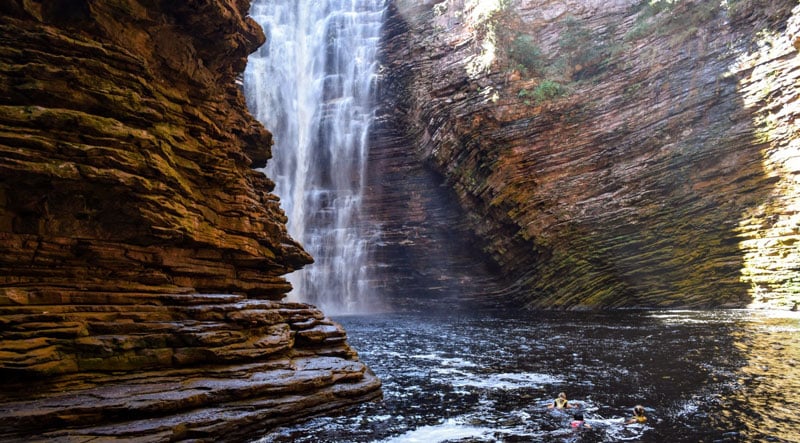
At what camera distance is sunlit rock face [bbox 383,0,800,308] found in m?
22.0

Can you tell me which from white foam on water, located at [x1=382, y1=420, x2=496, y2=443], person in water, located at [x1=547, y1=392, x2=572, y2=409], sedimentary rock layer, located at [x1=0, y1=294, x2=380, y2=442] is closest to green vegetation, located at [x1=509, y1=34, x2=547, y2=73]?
sedimentary rock layer, located at [x1=0, y1=294, x2=380, y2=442]

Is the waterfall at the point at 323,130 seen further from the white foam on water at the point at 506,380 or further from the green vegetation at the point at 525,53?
the white foam on water at the point at 506,380

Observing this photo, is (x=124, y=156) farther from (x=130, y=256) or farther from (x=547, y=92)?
(x=547, y=92)

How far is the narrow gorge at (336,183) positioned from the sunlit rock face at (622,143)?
12 centimetres

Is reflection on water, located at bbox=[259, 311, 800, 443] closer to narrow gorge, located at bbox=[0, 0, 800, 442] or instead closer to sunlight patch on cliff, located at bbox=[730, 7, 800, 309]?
narrow gorge, located at bbox=[0, 0, 800, 442]

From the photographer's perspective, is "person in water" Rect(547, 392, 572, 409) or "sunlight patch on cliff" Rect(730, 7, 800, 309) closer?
"person in water" Rect(547, 392, 572, 409)

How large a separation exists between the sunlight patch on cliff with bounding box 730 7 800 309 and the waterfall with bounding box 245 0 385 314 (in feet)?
72.2

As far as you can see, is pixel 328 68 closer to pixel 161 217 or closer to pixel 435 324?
pixel 435 324

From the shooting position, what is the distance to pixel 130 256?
31.9 ft

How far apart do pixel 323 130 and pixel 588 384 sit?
29414 millimetres

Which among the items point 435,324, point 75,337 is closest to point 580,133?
point 435,324

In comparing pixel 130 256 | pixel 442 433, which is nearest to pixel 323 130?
pixel 130 256

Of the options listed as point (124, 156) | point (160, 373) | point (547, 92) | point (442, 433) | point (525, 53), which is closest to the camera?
point (442, 433)

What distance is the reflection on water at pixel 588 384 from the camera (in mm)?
7293
